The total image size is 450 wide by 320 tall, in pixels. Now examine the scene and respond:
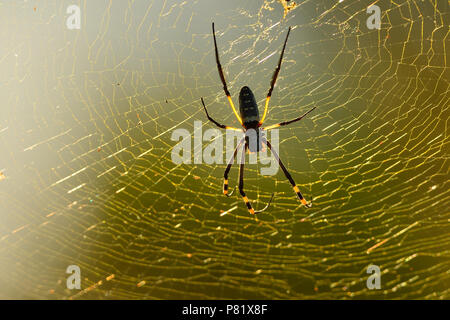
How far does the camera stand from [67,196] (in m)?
5.36

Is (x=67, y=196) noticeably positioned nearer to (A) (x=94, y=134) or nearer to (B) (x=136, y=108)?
(A) (x=94, y=134)

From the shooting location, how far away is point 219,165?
238 inches

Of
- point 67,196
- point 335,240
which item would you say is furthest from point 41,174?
point 335,240

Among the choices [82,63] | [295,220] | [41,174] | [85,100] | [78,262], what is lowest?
[78,262]

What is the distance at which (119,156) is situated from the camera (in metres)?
5.41

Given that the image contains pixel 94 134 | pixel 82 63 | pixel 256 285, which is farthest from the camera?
pixel 256 285

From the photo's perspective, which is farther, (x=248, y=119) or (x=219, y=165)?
(x=219, y=165)

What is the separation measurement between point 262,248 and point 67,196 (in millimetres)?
2880

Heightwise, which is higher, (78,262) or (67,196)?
(67,196)

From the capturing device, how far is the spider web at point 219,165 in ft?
13.9

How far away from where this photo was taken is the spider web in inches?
167

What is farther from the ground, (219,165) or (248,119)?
(219,165)

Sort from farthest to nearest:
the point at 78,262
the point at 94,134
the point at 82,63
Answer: the point at 78,262, the point at 94,134, the point at 82,63
